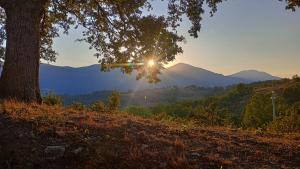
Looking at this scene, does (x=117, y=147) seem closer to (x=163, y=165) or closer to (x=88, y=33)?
(x=163, y=165)

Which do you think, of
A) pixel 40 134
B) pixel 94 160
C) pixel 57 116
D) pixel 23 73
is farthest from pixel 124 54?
pixel 94 160

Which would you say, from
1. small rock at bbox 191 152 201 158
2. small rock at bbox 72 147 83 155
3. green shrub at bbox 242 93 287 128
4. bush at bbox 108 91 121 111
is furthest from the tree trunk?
green shrub at bbox 242 93 287 128

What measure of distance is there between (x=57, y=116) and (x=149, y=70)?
979 centimetres

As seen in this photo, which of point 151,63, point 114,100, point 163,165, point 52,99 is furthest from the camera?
point 114,100

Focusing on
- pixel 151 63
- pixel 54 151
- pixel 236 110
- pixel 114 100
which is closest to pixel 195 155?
pixel 54 151

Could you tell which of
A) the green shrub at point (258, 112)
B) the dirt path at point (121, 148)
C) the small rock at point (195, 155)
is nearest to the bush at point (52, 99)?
the dirt path at point (121, 148)

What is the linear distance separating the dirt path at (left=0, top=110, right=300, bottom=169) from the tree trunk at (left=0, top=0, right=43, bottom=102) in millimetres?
5578

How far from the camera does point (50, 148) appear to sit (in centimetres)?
941

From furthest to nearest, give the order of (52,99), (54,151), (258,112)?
(258,112) → (52,99) → (54,151)

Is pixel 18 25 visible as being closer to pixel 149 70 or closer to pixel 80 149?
pixel 149 70

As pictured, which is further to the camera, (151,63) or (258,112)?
(258,112)

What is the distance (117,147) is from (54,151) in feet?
4.34

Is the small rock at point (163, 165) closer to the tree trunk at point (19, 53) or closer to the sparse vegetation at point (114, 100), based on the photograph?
the tree trunk at point (19, 53)

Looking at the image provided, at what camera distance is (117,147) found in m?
9.62
